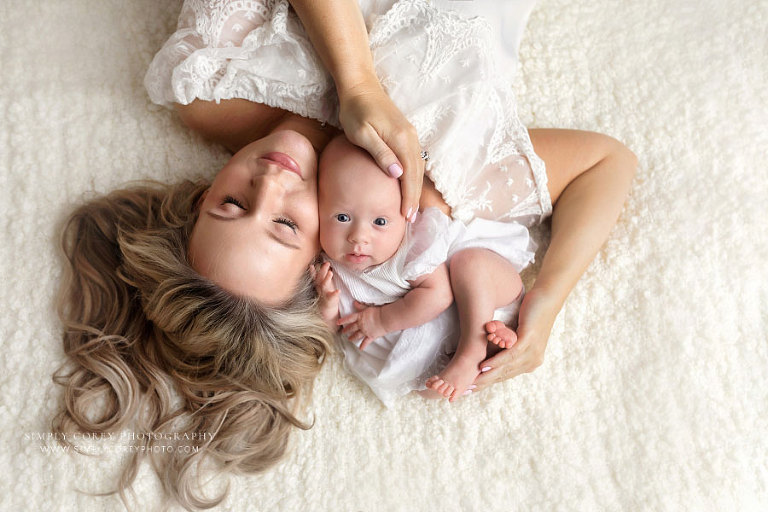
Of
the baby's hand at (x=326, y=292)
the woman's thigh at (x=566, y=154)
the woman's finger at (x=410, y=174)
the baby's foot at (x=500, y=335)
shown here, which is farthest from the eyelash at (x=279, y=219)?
the woman's thigh at (x=566, y=154)

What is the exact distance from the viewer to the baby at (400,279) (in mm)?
1232

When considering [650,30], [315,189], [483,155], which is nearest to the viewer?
[315,189]

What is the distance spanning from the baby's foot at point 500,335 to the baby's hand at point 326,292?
33 centimetres

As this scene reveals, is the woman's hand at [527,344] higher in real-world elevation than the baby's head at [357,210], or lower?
lower

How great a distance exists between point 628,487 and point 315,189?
0.89 metres

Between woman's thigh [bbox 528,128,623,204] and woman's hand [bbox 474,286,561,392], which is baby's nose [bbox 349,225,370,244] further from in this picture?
woman's thigh [bbox 528,128,623,204]

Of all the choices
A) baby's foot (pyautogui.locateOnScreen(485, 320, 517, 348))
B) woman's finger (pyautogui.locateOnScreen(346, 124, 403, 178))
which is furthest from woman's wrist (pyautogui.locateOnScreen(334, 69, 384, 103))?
baby's foot (pyautogui.locateOnScreen(485, 320, 517, 348))

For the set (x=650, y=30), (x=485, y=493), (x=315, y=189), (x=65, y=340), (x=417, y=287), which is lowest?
(x=485, y=493)

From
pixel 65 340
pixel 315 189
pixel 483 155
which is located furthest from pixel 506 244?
pixel 65 340

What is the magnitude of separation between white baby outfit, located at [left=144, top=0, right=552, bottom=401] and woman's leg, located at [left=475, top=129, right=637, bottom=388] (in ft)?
0.26

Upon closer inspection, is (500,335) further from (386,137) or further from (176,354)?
(176,354)

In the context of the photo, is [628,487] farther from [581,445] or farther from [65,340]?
[65,340]

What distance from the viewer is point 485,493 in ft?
4.30

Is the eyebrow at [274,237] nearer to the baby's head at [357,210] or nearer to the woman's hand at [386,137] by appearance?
the baby's head at [357,210]
